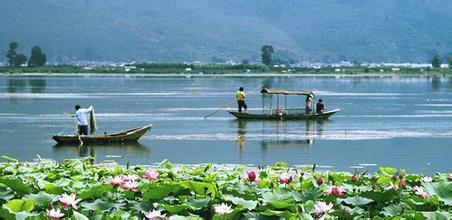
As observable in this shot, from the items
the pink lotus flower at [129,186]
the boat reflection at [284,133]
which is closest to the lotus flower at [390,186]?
the pink lotus flower at [129,186]

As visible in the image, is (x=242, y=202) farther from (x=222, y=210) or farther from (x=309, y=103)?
(x=309, y=103)

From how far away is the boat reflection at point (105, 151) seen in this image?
24359 millimetres

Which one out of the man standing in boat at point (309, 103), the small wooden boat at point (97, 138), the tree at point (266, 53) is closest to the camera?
the small wooden boat at point (97, 138)

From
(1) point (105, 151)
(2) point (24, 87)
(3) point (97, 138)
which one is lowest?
(2) point (24, 87)

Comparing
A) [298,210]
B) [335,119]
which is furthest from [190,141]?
[298,210]

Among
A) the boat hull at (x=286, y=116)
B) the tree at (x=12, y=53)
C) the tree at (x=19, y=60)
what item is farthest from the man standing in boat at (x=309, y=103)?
the tree at (x=19, y=60)

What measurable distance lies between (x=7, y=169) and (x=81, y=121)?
15369 mm

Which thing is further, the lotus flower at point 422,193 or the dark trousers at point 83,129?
the dark trousers at point 83,129

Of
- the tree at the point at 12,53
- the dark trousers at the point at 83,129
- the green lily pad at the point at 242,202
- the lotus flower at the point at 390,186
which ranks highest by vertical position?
the green lily pad at the point at 242,202

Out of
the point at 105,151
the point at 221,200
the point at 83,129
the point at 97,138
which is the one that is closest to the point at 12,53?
the point at 83,129

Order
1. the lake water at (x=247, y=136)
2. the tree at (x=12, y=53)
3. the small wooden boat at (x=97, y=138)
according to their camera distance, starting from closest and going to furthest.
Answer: the lake water at (x=247, y=136) < the small wooden boat at (x=97, y=138) < the tree at (x=12, y=53)

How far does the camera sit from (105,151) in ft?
83.5

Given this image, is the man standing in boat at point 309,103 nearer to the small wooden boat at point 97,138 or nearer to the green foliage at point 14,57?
the small wooden boat at point 97,138

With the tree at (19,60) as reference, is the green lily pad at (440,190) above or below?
above
